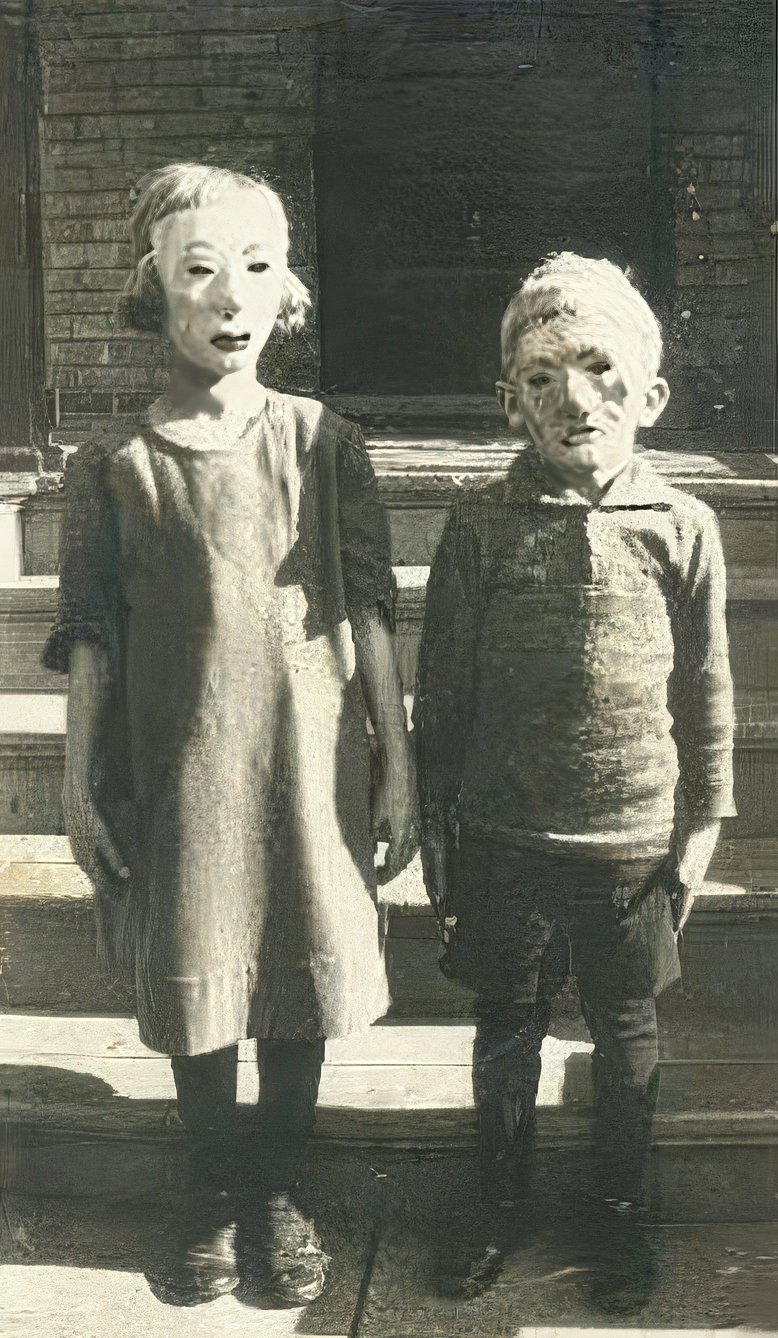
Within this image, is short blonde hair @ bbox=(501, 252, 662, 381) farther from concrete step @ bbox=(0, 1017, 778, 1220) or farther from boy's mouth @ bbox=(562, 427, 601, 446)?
concrete step @ bbox=(0, 1017, 778, 1220)

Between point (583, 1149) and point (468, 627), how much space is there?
0.86 meters

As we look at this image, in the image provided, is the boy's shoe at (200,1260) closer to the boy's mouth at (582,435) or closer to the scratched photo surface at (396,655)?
the scratched photo surface at (396,655)

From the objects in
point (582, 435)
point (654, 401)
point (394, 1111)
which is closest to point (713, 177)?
point (654, 401)

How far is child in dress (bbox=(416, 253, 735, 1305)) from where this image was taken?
210 centimetres

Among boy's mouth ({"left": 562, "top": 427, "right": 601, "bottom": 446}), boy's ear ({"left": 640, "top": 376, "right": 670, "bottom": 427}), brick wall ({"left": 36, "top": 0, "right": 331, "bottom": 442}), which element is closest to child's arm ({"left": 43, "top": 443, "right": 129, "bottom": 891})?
brick wall ({"left": 36, "top": 0, "right": 331, "bottom": 442})

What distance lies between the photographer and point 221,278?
2.05 meters

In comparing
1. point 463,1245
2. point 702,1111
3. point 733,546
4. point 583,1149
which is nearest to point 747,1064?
point 702,1111

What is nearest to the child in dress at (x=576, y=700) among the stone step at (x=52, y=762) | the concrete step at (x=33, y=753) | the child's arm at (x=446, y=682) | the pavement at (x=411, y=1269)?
the child's arm at (x=446, y=682)

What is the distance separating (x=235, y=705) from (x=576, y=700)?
51 centimetres

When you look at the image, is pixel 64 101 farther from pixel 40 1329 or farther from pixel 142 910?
pixel 40 1329

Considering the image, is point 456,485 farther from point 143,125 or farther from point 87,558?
point 143,125

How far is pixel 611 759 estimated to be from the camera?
211cm

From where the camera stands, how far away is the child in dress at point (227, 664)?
208 cm

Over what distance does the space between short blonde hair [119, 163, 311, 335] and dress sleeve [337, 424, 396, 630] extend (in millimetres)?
225
